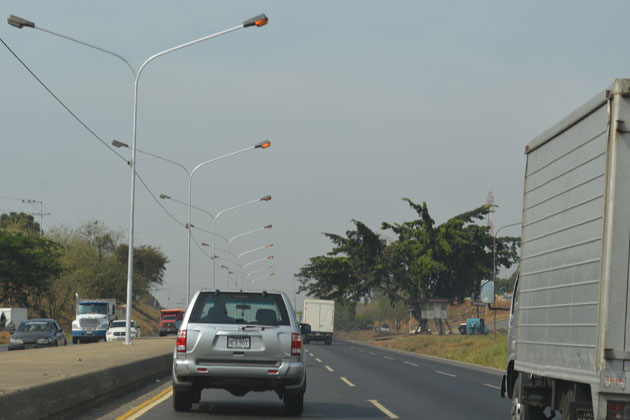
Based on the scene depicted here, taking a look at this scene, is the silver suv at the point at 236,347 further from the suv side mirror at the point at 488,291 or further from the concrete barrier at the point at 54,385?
the suv side mirror at the point at 488,291

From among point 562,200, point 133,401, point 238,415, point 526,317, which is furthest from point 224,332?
point 562,200

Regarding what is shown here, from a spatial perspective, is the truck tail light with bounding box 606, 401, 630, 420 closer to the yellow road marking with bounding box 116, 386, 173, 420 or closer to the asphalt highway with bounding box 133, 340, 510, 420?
the asphalt highway with bounding box 133, 340, 510, 420

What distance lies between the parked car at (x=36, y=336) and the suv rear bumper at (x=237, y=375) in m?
26.8

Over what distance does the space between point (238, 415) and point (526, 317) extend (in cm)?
513

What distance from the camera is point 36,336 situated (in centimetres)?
3775

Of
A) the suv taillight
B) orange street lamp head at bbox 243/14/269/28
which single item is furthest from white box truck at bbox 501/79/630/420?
orange street lamp head at bbox 243/14/269/28

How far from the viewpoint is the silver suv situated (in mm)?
12469

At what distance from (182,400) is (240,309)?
5.85 ft

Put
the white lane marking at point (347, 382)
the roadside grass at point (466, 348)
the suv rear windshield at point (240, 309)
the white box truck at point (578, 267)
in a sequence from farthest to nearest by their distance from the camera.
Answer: the roadside grass at point (466, 348) → the white lane marking at point (347, 382) → the suv rear windshield at point (240, 309) → the white box truck at point (578, 267)

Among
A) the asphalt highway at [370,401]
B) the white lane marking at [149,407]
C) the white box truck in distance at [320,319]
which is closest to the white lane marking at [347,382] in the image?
the asphalt highway at [370,401]

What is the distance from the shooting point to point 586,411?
823cm

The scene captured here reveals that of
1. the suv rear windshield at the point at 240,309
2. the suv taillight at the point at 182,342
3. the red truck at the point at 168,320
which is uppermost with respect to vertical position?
the suv rear windshield at the point at 240,309

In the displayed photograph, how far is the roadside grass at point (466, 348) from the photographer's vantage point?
3659 cm

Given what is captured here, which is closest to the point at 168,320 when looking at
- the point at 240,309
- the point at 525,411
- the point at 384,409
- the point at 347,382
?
the point at 347,382
